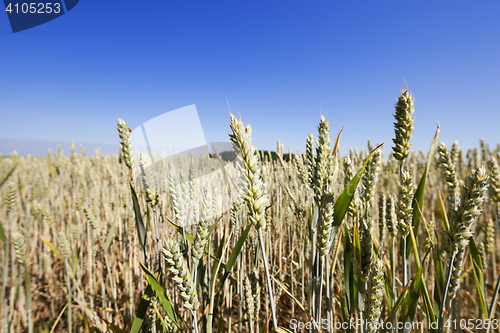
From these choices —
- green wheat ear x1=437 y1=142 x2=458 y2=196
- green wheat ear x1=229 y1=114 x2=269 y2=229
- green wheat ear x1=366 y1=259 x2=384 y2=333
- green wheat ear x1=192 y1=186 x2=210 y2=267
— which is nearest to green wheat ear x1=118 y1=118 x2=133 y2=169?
green wheat ear x1=192 y1=186 x2=210 y2=267

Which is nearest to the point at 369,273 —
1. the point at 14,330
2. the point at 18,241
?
the point at 18,241

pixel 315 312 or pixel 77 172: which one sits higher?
pixel 77 172

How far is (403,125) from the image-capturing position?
0.73 m

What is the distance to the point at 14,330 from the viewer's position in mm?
1423

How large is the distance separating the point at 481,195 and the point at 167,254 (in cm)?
77

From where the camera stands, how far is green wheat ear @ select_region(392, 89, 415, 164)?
0.72 m

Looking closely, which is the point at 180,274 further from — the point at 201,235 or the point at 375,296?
the point at 375,296

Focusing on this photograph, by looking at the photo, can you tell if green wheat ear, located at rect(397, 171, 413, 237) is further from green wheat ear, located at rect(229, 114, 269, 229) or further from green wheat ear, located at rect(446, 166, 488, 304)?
green wheat ear, located at rect(229, 114, 269, 229)

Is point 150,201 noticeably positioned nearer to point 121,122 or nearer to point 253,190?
point 121,122

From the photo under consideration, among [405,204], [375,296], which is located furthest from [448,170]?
[375,296]

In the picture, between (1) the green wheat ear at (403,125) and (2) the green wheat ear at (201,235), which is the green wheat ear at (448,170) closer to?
(1) the green wheat ear at (403,125)

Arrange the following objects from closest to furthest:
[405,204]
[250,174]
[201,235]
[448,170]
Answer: [250,174]
[201,235]
[405,204]
[448,170]

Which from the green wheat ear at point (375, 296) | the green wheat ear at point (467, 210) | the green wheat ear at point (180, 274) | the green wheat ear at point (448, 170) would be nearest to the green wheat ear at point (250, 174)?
the green wheat ear at point (180, 274)

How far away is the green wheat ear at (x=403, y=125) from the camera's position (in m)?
0.72
